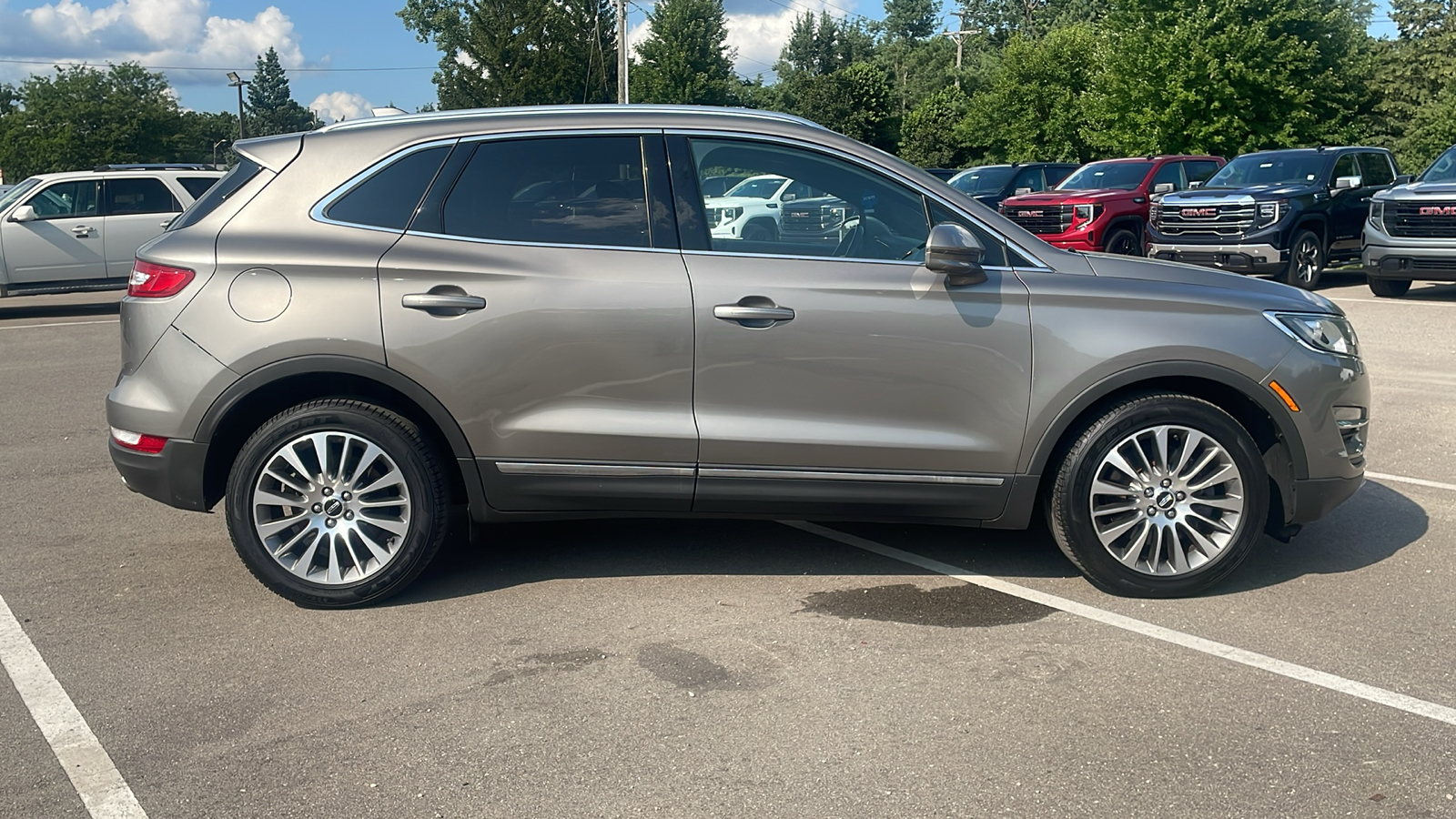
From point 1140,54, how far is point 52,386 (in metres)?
31.7

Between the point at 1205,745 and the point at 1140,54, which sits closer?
the point at 1205,745

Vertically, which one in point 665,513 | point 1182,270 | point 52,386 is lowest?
point 52,386

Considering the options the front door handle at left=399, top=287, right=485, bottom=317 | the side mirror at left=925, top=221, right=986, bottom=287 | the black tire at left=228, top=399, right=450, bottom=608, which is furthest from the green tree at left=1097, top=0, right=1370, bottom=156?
the black tire at left=228, top=399, right=450, bottom=608

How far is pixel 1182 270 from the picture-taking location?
4.95 m

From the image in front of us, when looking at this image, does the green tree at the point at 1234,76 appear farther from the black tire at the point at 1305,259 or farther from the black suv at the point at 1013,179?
the black tire at the point at 1305,259

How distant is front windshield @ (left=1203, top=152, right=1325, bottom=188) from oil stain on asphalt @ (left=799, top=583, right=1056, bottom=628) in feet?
48.0

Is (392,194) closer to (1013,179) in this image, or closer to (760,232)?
(760,232)

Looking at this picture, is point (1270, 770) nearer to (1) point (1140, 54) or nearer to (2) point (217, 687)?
(2) point (217, 687)

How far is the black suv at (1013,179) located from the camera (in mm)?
22766

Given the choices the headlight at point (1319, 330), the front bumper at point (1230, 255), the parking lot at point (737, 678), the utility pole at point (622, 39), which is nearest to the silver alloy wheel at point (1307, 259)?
the front bumper at point (1230, 255)

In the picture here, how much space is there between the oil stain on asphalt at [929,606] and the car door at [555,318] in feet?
2.34

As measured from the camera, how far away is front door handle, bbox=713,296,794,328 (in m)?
4.55

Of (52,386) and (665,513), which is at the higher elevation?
(665,513)

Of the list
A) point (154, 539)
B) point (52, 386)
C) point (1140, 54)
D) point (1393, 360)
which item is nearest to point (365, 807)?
point (154, 539)
